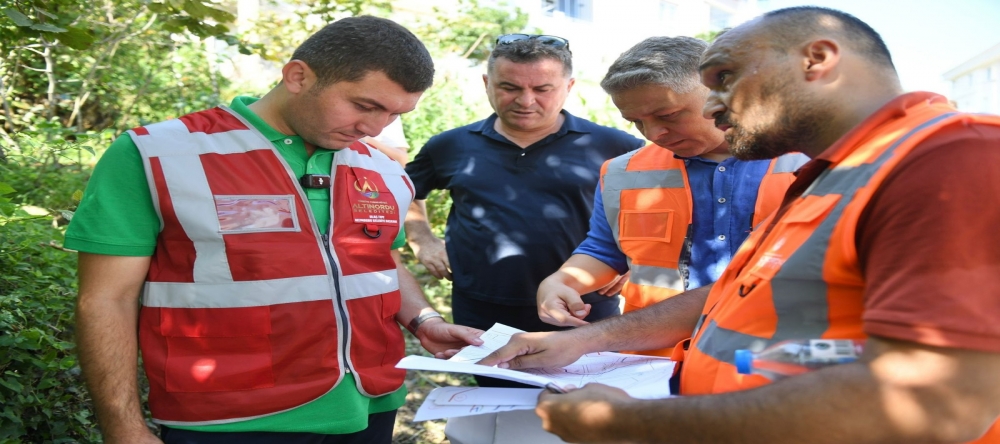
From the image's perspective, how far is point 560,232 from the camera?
3.42m

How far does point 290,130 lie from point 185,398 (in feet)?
2.74

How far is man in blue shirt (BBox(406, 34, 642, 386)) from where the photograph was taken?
3434mm

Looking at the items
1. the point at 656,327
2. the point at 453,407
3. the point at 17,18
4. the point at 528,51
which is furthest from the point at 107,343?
Result: the point at 528,51

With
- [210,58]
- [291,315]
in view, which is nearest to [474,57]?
[210,58]

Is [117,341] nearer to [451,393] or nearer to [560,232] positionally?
[451,393]

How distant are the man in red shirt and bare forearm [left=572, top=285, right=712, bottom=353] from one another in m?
0.52

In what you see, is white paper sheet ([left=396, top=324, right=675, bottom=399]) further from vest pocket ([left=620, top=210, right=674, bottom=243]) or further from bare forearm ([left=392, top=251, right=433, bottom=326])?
vest pocket ([left=620, top=210, right=674, bottom=243])

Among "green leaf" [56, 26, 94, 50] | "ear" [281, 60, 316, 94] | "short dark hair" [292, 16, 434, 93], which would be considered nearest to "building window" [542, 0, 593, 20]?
"green leaf" [56, 26, 94, 50]

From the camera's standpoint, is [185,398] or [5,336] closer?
[185,398]

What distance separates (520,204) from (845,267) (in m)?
2.29

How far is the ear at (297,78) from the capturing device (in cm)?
221

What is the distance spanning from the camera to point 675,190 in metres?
2.49

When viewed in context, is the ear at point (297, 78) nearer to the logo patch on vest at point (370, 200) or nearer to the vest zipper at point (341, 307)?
the logo patch on vest at point (370, 200)

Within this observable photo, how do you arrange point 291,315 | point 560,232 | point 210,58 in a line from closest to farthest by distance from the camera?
1. point 291,315
2. point 560,232
3. point 210,58
